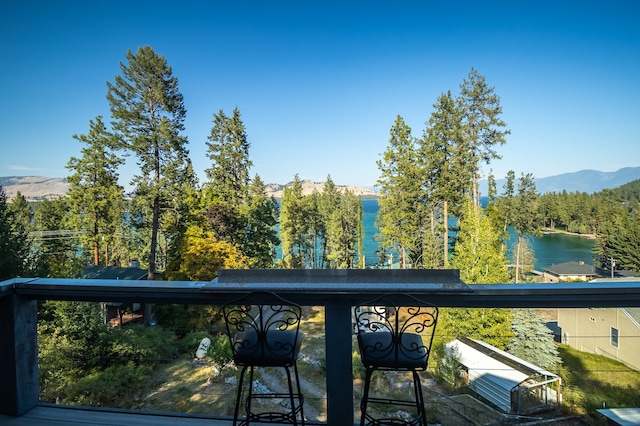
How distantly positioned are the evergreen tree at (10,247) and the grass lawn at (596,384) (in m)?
13.2

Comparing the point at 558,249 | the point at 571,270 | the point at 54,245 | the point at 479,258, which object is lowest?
the point at 558,249

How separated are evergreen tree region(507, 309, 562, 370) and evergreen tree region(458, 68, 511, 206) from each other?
1618cm

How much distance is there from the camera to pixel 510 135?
17188 mm

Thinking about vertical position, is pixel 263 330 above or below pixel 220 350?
above

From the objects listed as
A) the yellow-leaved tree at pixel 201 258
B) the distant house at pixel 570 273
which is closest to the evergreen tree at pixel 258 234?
the yellow-leaved tree at pixel 201 258

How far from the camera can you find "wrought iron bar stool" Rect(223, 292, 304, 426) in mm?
1519

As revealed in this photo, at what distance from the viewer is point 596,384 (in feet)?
5.92

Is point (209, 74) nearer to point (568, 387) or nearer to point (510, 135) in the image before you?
point (510, 135)

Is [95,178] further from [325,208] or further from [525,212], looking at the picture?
[525,212]

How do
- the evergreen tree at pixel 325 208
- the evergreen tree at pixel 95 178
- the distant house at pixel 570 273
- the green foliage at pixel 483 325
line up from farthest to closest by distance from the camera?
the evergreen tree at pixel 325 208
the distant house at pixel 570 273
the evergreen tree at pixel 95 178
the green foliage at pixel 483 325

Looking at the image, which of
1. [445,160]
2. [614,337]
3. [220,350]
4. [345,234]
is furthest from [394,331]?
[345,234]

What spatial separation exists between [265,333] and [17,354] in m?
1.55

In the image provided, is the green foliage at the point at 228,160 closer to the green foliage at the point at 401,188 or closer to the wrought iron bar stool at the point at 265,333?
→ the green foliage at the point at 401,188

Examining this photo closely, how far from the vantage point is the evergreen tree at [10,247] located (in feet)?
32.8
